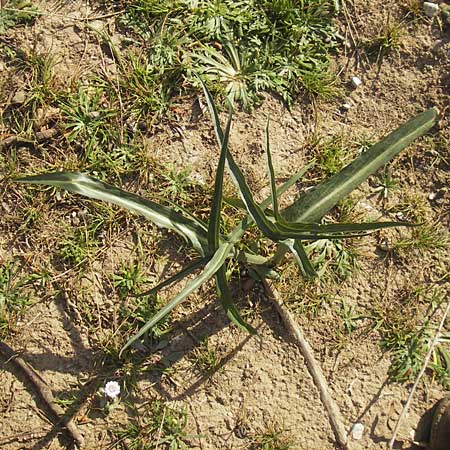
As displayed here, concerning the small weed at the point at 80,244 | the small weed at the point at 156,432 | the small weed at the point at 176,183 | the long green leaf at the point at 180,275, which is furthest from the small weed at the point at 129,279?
the long green leaf at the point at 180,275

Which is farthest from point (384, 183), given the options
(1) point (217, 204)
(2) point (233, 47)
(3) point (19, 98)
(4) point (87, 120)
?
(3) point (19, 98)

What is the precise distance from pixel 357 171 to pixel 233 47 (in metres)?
0.90

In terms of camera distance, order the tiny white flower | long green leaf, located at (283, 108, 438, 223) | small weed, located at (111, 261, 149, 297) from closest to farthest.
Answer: long green leaf, located at (283, 108, 438, 223)
the tiny white flower
small weed, located at (111, 261, 149, 297)

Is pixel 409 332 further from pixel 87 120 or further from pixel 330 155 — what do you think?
pixel 87 120

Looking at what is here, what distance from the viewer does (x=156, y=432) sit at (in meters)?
2.15

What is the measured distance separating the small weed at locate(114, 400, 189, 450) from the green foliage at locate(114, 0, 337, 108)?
1.10 metres

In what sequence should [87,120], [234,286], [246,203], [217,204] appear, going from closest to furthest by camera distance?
[217,204] → [246,203] → [234,286] → [87,120]

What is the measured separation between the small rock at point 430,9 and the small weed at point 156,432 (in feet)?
5.86

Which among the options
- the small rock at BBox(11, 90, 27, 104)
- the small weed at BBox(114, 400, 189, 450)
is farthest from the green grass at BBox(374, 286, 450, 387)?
the small rock at BBox(11, 90, 27, 104)

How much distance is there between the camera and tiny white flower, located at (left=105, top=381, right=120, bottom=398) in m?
2.11

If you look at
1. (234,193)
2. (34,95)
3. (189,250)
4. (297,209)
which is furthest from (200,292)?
(34,95)

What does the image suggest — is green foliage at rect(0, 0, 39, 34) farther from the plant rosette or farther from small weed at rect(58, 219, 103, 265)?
the plant rosette

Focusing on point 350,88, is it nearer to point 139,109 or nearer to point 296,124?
point 296,124

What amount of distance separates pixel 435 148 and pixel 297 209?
91cm
